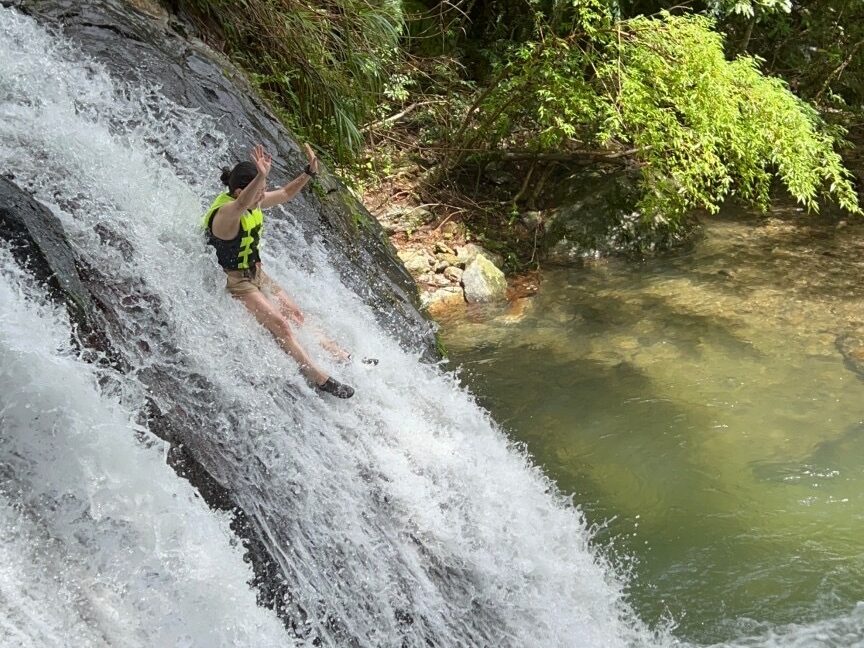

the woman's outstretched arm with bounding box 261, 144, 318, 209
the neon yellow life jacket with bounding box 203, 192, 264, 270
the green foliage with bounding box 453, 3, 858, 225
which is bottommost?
the neon yellow life jacket with bounding box 203, 192, 264, 270

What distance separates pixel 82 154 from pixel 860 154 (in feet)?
30.8

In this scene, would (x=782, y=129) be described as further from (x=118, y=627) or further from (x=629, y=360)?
(x=118, y=627)

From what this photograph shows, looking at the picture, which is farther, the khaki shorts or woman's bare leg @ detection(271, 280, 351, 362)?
woman's bare leg @ detection(271, 280, 351, 362)

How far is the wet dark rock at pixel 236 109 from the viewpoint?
4.55 m

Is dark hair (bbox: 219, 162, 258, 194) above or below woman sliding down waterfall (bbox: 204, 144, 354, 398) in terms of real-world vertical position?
above

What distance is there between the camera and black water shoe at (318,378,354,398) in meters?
3.78

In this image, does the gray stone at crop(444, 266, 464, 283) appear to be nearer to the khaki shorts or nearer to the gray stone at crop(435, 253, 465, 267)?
the gray stone at crop(435, 253, 465, 267)

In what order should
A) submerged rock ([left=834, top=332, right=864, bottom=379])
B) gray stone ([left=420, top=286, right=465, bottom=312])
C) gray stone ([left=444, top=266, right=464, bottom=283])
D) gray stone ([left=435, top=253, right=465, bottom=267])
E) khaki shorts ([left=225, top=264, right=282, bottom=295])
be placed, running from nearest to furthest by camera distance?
1. khaki shorts ([left=225, top=264, right=282, bottom=295])
2. submerged rock ([left=834, top=332, right=864, bottom=379])
3. gray stone ([left=420, top=286, right=465, bottom=312])
4. gray stone ([left=444, top=266, right=464, bottom=283])
5. gray stone ([left=435, top=253, right=465, bottom=267])

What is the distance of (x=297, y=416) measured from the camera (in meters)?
3.58

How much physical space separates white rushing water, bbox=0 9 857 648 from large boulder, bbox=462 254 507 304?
2.89 m

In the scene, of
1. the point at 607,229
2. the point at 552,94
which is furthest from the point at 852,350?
the point at 552,94

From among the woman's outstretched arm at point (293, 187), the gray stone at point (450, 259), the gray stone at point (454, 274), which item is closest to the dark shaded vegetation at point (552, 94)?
the gray stone at point (450, 259)

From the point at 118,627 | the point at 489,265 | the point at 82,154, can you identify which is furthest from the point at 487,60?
the point at 118,627

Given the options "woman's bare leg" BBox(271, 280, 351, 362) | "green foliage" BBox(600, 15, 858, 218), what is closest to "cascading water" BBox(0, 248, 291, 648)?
"woman's bare leg" BBox(271, 280, 351, 362)
